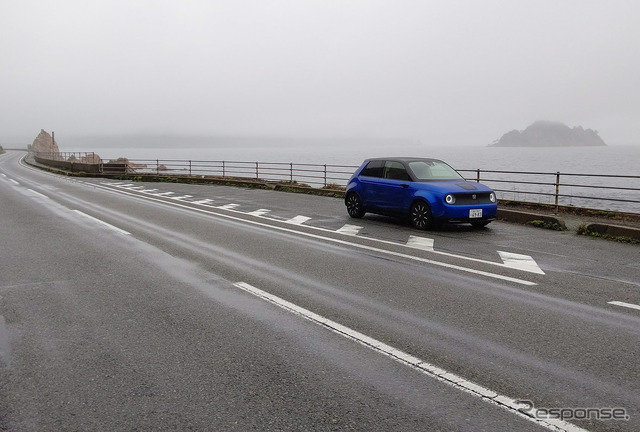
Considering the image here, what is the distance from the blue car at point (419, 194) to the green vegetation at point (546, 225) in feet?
4.13

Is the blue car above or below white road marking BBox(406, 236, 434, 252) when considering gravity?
above

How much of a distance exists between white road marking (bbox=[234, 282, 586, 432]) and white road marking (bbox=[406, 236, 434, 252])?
14.6ft

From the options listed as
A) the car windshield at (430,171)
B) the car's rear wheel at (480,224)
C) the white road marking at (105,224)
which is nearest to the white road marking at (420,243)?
the car's rear wheel at (480,224)

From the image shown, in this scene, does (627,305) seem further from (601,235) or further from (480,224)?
(480,224)

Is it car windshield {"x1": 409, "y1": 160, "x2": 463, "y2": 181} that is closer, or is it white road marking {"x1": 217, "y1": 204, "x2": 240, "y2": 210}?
car windshield {"x1": 409, "y1": 160, "x2": 463, "y2": 181}

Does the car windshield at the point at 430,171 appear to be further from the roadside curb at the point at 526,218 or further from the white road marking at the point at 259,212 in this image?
the white road marking at the point at 259,212

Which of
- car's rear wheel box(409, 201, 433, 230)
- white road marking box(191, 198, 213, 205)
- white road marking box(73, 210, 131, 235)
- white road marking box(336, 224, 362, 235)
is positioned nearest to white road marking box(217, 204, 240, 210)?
white road marking box(191, 198, 213, 205)

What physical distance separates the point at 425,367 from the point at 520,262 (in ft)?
16.6

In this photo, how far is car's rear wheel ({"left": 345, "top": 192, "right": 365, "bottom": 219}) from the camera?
575 inches

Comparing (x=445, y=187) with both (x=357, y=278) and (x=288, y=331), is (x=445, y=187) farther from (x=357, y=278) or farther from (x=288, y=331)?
(x=288, y=331)

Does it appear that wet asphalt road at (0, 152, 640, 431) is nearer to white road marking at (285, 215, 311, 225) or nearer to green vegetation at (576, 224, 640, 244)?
green vegetation at (576, 224, 640, 244)

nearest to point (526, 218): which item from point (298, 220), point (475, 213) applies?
point (475, 213)

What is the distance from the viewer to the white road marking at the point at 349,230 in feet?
39.6

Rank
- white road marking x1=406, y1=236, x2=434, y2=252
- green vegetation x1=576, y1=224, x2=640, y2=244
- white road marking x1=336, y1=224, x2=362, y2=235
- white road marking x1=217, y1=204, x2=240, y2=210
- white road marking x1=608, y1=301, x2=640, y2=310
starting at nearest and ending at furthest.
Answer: white road marking x1=608, y1=301, x2=640, y2=310 < white road marking x1=406, y1=236, x2=434, y2=252 < green vegetation x1=576, y1=224, x2=640, y2=244 < white road marking x1=336, y1=224, x2=362, y2=235 < white road marking x1=217, y1=204, x2=240, y2=210
